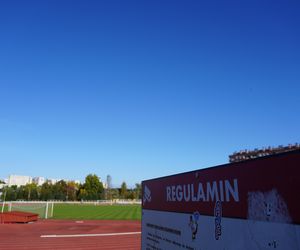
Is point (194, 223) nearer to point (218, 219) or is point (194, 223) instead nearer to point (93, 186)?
point (218, 219)

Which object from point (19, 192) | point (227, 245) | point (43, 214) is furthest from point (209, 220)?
point (19, 192)

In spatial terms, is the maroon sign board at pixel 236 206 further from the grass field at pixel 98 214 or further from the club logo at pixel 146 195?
the grass field at pixel 98 214

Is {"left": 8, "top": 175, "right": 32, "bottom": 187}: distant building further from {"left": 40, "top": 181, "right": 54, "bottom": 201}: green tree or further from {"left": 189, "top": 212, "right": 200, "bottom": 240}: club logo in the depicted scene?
{"left": 189, "top": 212, "right": 200, "bottom": 240}: club logo

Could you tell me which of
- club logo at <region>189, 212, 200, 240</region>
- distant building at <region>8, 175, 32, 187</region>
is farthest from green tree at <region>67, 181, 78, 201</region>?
club logo at <region>189, 212, 200, 240</region>

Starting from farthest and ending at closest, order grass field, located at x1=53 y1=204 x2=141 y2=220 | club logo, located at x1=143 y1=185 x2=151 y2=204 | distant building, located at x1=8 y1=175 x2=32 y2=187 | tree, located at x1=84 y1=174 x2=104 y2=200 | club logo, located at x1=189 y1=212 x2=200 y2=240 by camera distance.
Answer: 1. distant building, located at x1=8 y1=175 x2=32 y2=187
2. tree, located at x1=84 y1=174 x2=104 y2=200
3. grass field, located at x1=53 y1=204 x2=141 y2=220
4. club logo, located at x1=143 y1=185 x2=151 y2=204
5. club logo, located at x1=189 y1=212 x2=200 y2=240

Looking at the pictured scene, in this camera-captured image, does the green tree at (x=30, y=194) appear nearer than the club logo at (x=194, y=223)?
No

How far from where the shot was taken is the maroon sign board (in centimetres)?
290

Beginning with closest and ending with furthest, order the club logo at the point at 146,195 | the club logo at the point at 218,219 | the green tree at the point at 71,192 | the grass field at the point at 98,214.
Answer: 1. the club logo at the point at 218,219
2. the club logo at the point at 146,195
3. the grass field at the point at 98,214
4. the green tree at the point at 71,192

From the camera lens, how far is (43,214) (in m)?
36.7

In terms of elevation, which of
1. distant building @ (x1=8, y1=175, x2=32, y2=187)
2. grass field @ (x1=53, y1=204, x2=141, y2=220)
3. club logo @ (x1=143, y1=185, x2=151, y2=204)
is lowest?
grass field @ (x1=53, y1=204, x2=141, y2=220)

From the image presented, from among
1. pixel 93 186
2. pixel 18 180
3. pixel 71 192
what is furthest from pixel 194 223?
pixel 18 180

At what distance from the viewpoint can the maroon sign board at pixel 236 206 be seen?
9.52ft

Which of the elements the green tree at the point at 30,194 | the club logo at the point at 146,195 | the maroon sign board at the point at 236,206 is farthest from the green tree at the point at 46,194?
the maroon sign board at the point at 236,206

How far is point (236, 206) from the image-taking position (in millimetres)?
3561
